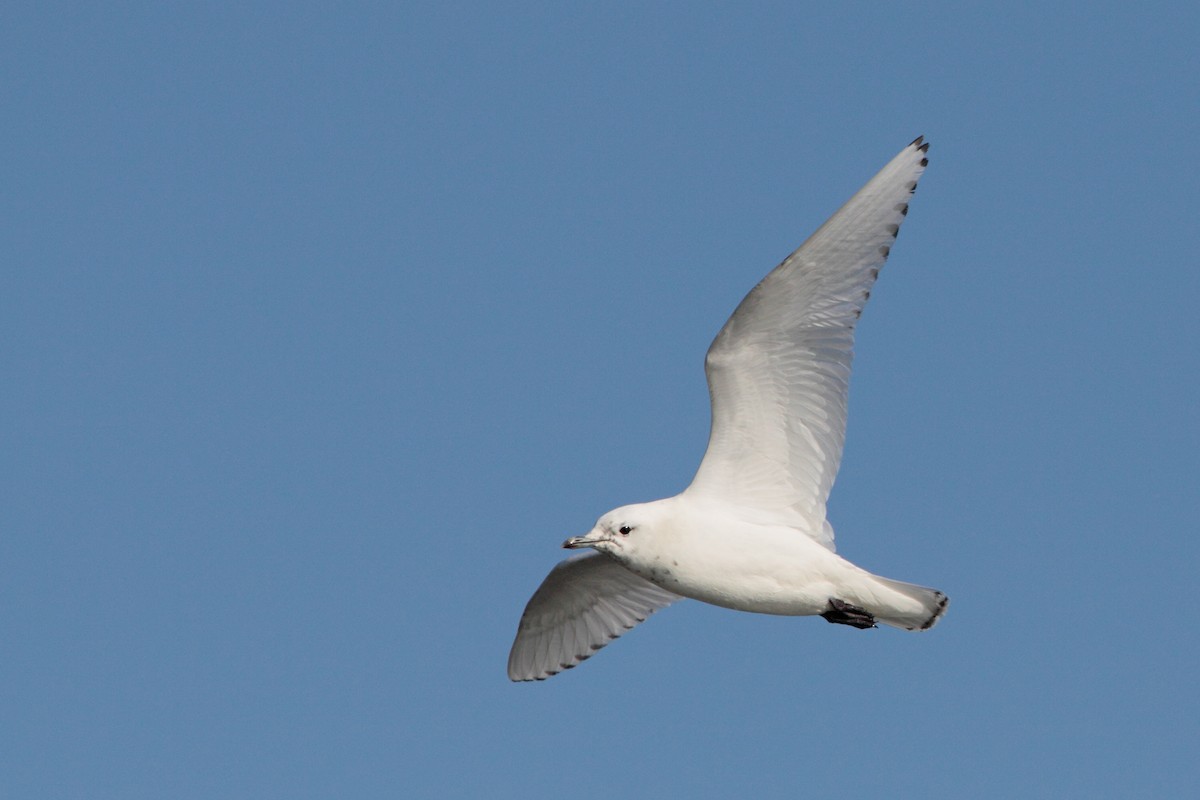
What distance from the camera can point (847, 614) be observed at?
37.8 feet

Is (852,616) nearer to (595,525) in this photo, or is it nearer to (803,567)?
(803,567)

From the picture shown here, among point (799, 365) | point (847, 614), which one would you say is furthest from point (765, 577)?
point (799, 365)

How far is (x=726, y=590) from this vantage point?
11.6 meters

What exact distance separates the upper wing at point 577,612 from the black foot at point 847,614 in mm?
2263

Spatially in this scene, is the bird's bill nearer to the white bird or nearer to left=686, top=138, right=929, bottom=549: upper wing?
the white bird

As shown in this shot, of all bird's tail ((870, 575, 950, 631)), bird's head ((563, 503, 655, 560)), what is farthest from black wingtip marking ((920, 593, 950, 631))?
bird's head ((563, 503, 655, 560))

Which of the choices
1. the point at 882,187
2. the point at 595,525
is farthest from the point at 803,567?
the point at 882,187

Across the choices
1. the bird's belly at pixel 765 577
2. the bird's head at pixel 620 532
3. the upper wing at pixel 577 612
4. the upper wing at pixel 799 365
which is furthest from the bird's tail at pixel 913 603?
the upper wing at pixel 577 612

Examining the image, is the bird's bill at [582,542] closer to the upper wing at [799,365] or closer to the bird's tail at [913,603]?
the upper wing at [799,365]

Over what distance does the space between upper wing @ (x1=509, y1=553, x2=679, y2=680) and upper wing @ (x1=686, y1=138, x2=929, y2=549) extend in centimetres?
185

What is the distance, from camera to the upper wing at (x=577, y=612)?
13.5m

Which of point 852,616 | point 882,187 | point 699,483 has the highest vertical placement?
point 882,187

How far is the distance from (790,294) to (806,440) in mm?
1105

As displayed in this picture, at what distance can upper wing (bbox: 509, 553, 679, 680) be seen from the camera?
44.4 ft
